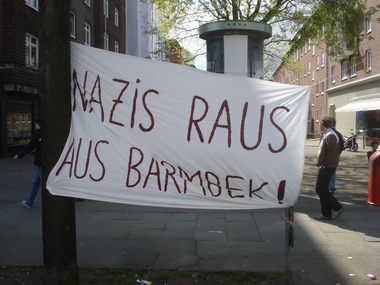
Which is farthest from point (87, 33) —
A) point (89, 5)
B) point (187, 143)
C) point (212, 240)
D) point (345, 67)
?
point (187, 143)

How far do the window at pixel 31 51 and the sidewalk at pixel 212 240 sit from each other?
12.7 metres

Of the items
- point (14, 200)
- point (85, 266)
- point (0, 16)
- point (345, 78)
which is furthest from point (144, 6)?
point (85, 266)

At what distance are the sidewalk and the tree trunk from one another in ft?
3.68

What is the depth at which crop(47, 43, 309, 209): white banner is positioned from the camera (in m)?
3.22

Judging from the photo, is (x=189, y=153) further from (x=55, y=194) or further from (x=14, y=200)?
(x=14, y=200)

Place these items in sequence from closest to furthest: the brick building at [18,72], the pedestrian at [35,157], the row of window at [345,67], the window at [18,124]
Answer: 1. the pedestrian at [35,157]
2. the brick building at [18,72]
3. the window at [18,124]
4. the row of window at [345,67]

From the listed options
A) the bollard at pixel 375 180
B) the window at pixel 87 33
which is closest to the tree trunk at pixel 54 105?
the bollard at pixel 375 180

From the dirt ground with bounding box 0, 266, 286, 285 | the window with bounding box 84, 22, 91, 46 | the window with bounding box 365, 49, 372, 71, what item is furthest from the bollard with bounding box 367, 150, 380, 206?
the window with bounding box 365, 49, 372, 71

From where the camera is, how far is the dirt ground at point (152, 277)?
3.93 metres

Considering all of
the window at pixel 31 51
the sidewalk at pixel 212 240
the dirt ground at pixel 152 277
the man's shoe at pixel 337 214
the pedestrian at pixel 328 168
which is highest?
the window at pixel 31 51

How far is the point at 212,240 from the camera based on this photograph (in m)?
5.24

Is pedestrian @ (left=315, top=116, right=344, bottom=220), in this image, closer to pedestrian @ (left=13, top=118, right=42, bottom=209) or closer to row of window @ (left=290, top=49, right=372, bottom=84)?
pedestrian @ (left=13, top=118, right=42, bottom=209)

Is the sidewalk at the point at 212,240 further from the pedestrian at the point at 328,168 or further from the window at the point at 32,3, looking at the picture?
the window at the point at 32,3

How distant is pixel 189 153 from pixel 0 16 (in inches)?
648
